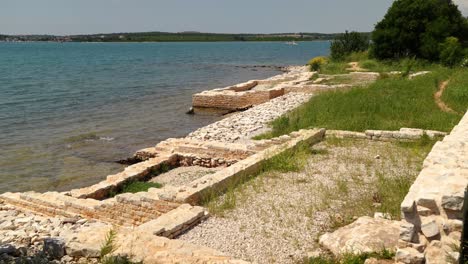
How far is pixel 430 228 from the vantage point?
5.06m

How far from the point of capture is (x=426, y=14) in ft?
98.0

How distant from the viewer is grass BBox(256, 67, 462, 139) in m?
13.5

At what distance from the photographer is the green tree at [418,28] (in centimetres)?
2866

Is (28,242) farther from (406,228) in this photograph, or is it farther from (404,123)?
(404,123)

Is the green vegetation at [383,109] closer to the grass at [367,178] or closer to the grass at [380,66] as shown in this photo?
the grass at [367,178]

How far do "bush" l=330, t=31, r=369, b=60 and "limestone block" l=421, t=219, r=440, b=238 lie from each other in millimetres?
32581

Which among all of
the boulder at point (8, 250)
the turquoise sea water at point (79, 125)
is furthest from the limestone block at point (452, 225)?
the turquoise sea water at point (79, 125)

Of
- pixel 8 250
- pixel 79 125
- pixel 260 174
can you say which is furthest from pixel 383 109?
pixel 79 125

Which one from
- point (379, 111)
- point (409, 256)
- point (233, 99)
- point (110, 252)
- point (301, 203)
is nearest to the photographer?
point (409, 256)

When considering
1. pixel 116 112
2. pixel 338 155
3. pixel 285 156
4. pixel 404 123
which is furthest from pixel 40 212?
pixel 116 112

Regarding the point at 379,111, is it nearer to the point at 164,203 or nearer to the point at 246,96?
the point at 164,203

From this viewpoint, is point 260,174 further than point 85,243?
Yes

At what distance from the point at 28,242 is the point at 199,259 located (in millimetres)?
3062

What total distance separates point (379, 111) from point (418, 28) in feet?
58.4
